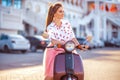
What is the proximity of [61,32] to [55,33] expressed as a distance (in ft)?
0.25

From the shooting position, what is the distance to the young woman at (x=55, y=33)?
472cm

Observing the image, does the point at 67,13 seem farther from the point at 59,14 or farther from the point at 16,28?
the point at 59,14

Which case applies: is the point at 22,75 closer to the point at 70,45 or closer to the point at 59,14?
the point at 59,14

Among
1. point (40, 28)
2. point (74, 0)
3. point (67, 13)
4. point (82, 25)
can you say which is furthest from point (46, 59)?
point (74, 0)

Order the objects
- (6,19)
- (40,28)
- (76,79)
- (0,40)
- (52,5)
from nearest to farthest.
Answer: (76,79)
(52,5)
(0,40)
(6,19)
(40,28)

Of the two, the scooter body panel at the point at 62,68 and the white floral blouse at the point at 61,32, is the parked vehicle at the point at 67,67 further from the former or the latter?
the white floral blouse at the point at 61,32

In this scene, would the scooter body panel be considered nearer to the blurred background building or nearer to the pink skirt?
the pink skirt

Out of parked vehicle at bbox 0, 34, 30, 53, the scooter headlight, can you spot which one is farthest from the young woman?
parked vehicle at bbox 0, 34, 30, 53

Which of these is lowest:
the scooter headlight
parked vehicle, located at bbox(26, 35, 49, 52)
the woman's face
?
parked vehicle, located at bbox(26, 35, 49, 52)

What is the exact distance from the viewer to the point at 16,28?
2808cm

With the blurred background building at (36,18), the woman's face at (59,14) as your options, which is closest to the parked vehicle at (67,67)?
the woman's face at (59,14)

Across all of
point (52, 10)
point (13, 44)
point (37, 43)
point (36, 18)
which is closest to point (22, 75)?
point (52, 10)

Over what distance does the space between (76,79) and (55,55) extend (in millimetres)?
379

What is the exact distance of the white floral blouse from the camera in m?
4.78
